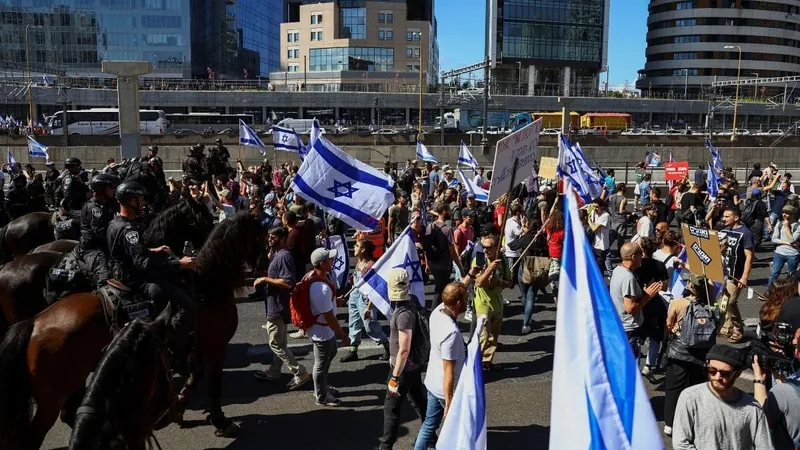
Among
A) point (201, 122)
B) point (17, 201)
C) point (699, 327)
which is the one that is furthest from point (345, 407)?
point (201, 122)

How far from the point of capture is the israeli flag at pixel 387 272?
641cm

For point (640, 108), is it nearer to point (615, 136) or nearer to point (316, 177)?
point (615, 136)

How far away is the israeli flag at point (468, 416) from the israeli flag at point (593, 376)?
127 centimetres

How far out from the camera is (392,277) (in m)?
5.52

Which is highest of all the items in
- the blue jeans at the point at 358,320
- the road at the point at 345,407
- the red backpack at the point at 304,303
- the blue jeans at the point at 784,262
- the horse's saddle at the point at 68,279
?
the horse's saddle at the point at 68,279

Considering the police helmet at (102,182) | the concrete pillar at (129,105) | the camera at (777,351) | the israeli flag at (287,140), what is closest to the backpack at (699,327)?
the camera at (777,351)

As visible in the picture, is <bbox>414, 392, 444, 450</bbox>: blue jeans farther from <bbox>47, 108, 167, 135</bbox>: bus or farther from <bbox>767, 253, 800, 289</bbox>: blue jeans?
<bbox>47, 108, 167, 135</bbox>: bus

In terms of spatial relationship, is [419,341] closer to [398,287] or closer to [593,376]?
[398,287]

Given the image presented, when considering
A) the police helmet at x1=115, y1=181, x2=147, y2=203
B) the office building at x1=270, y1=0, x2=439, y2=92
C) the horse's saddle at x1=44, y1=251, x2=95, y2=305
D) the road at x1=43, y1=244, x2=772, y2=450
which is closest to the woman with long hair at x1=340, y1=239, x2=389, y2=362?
the road at x1=43, y1=244, x2=772, y2=450

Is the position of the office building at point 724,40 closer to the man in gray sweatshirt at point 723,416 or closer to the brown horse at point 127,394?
the man in gray sweatshirt at point 723,416

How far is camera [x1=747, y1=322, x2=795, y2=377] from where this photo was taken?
452 centimetres

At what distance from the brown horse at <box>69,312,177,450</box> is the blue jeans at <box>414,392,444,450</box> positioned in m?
2.04

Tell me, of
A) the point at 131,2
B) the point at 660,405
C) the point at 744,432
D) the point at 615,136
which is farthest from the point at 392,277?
the point at 131,2

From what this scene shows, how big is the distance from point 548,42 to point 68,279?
104 meters
